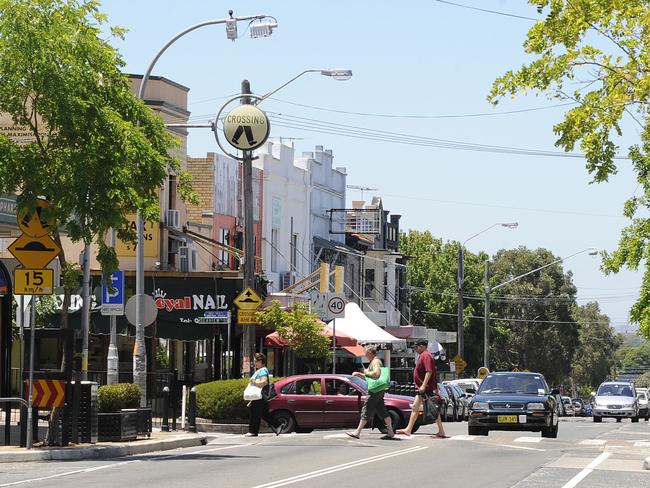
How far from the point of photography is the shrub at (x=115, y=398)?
2408cm

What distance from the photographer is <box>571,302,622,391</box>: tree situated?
11175 cm

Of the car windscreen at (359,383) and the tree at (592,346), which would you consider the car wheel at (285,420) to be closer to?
the car windscreen at (359,383)

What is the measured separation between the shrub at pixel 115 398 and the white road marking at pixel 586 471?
838 centimetres

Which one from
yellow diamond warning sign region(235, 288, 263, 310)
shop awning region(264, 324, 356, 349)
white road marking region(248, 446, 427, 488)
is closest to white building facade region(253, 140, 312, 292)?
shop awning region(264, 324, 356, 349)

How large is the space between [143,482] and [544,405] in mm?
13539

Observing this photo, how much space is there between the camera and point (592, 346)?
11256 cm

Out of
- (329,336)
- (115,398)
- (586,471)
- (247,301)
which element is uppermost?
(247,301)

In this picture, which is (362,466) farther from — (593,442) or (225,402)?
(225,402)

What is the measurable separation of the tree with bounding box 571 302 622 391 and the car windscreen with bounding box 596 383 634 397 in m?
57.5

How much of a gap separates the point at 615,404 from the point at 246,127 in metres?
25.4

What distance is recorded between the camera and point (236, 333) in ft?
141

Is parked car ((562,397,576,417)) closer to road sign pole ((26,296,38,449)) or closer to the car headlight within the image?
the car headlight

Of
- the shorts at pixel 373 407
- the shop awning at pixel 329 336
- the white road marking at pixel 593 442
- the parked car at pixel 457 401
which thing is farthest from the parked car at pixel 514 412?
the parked car at pixel 457 401

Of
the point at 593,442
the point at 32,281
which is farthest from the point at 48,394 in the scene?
the point at 593,442
